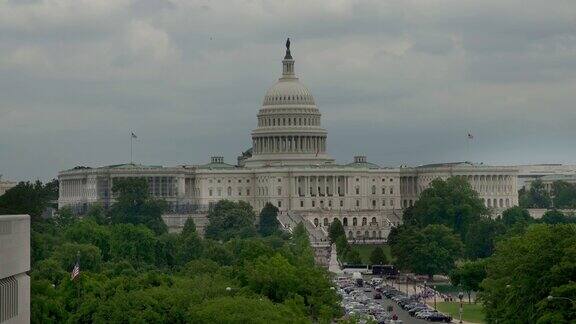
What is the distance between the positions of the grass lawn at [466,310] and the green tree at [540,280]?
2310cm

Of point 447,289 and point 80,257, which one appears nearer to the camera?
point 80,257

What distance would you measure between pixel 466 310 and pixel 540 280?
170 ft

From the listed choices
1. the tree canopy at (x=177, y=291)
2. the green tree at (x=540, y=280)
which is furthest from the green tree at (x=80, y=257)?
the green tree at (x=540, y=280)

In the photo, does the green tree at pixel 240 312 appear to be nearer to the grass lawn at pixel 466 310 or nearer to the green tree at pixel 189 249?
the grass lawn at pixel 466 310

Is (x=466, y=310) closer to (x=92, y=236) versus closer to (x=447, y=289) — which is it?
(x=447, y=289)

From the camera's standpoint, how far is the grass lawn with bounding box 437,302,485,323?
137375 mm

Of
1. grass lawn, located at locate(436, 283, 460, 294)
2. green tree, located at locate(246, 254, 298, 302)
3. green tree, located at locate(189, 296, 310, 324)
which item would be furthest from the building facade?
grass lawn, located at locate(436, 283, 460, 294)

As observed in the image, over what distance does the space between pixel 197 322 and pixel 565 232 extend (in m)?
19.0

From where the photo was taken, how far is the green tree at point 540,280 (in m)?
92.8

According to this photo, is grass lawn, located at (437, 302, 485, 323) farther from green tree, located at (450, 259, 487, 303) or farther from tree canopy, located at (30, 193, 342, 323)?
tree canopy, located at (30, 193, 342, 323)

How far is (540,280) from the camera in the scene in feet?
320

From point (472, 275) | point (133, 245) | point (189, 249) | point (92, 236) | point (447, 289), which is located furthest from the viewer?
point (189, 249)

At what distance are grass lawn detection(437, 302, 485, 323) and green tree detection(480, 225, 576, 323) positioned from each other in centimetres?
2310

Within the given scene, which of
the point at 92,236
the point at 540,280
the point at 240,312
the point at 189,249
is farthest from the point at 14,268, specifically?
the point at 189,249
